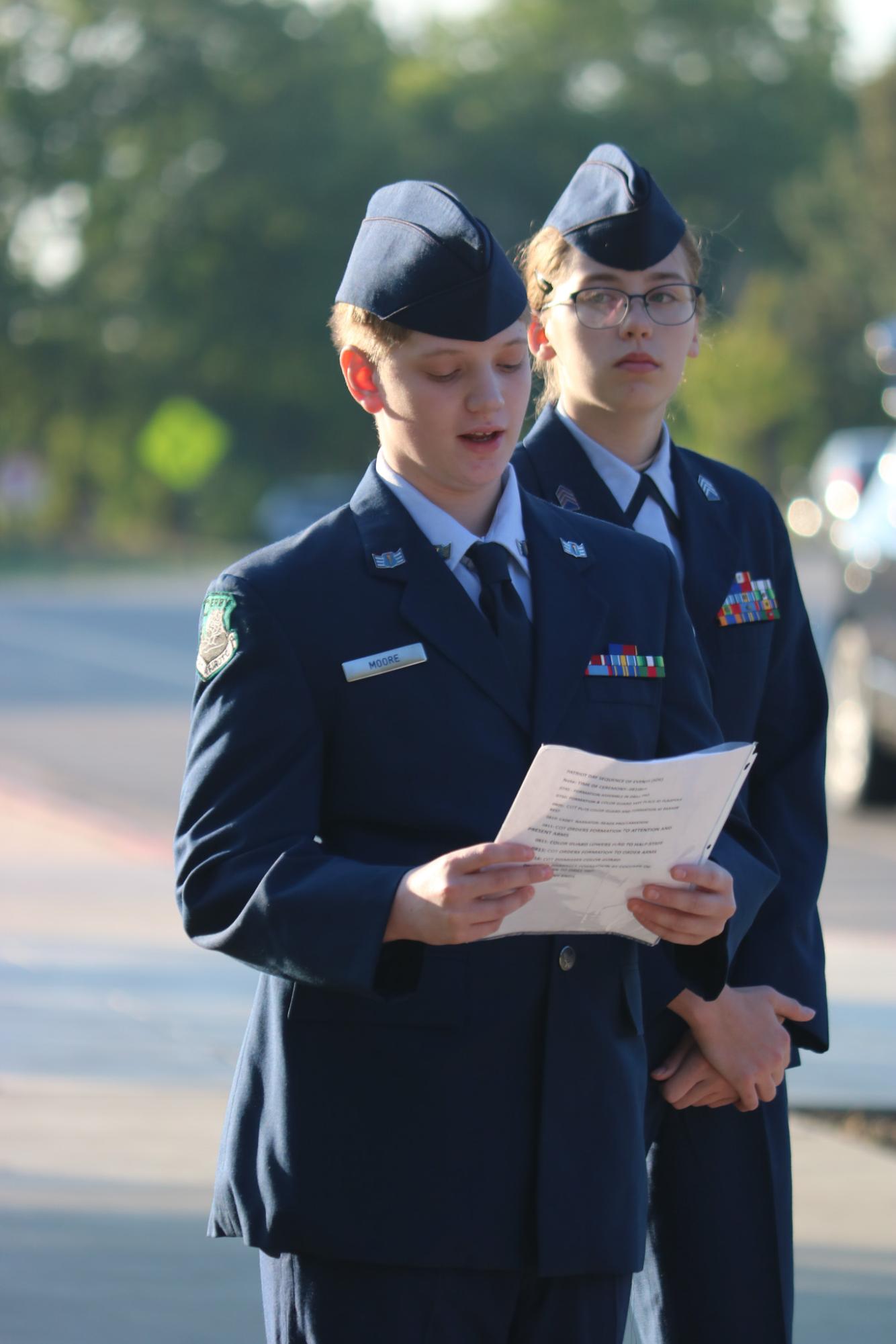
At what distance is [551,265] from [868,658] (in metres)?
7.97

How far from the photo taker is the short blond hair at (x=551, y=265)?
10.7 feet

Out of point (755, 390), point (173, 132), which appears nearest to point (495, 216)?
point (173, 132)

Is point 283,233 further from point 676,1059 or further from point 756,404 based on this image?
point 676,1059

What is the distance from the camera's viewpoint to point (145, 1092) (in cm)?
596

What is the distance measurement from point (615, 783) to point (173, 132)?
60584 millimetres

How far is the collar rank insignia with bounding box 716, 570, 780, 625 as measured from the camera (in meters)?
3.15

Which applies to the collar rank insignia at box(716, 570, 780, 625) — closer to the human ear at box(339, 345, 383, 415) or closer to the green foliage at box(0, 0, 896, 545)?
the human ear at box(339, 345, 383, 415)

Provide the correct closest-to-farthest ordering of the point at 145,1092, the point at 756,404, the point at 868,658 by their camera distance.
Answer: the point at 145,1092
the point at 868,658
the point at 756,404

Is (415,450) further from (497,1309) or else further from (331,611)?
(497,1309)

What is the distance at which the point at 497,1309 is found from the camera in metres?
2.53

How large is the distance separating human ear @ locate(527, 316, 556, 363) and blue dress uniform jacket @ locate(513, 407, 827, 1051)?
9 centimetres

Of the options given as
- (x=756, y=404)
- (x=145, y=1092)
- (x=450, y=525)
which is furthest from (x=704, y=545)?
(x=756, y=404)

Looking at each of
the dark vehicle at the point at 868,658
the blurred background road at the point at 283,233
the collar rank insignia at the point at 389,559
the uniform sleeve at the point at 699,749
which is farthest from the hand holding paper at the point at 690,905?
the blurred background road at the point at 283,233

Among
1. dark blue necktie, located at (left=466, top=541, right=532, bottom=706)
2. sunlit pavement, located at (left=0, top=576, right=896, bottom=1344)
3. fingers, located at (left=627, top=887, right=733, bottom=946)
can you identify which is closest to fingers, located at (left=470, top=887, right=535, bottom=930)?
fingers, located at (left=627, top=887, right=733, bottom=946)
